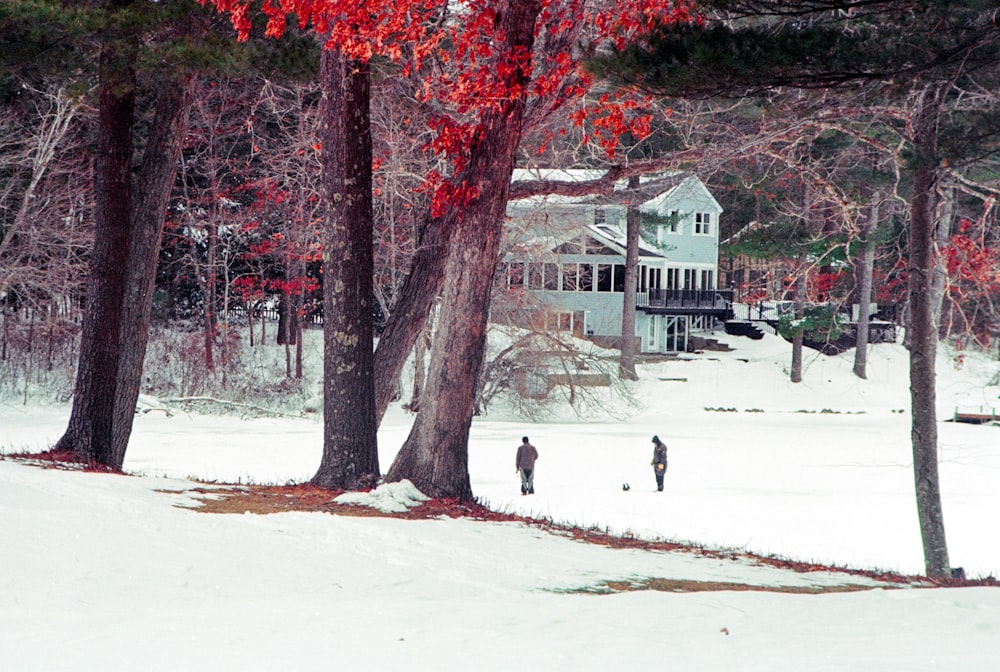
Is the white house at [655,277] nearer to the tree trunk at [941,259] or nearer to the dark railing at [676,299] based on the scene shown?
the dark railing at [676,299]

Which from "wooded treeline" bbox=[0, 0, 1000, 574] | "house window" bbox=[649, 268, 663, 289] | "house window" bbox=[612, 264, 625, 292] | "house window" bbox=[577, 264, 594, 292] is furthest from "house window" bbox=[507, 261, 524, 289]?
"wooded treeline" bbox=[0, 0, 1000, 574]

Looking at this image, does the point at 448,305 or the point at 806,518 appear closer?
the point at 448,305

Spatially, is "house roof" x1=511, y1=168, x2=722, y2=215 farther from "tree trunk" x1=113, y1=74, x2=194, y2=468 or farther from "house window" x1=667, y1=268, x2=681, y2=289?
"tree trunk" x1=113, y1=74, x2=194, y2=468

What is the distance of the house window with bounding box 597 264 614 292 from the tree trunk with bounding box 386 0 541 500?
35.9 meters

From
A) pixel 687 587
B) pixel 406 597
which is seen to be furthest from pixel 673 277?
pixel 406 597

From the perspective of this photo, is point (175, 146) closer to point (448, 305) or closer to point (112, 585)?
point (448, 305)

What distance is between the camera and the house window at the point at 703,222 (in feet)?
165

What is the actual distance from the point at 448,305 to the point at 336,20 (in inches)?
126

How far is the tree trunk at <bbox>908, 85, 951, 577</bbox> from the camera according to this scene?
1203cm

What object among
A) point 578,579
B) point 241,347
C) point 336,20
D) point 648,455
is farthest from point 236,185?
point 578,579

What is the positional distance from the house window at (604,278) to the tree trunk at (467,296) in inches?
1414

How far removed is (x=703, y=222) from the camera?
50781mm

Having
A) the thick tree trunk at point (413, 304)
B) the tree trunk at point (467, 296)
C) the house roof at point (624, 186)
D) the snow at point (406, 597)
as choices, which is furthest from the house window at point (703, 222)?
the tree trunk at point (467, 296)

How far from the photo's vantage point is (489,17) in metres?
11.4
